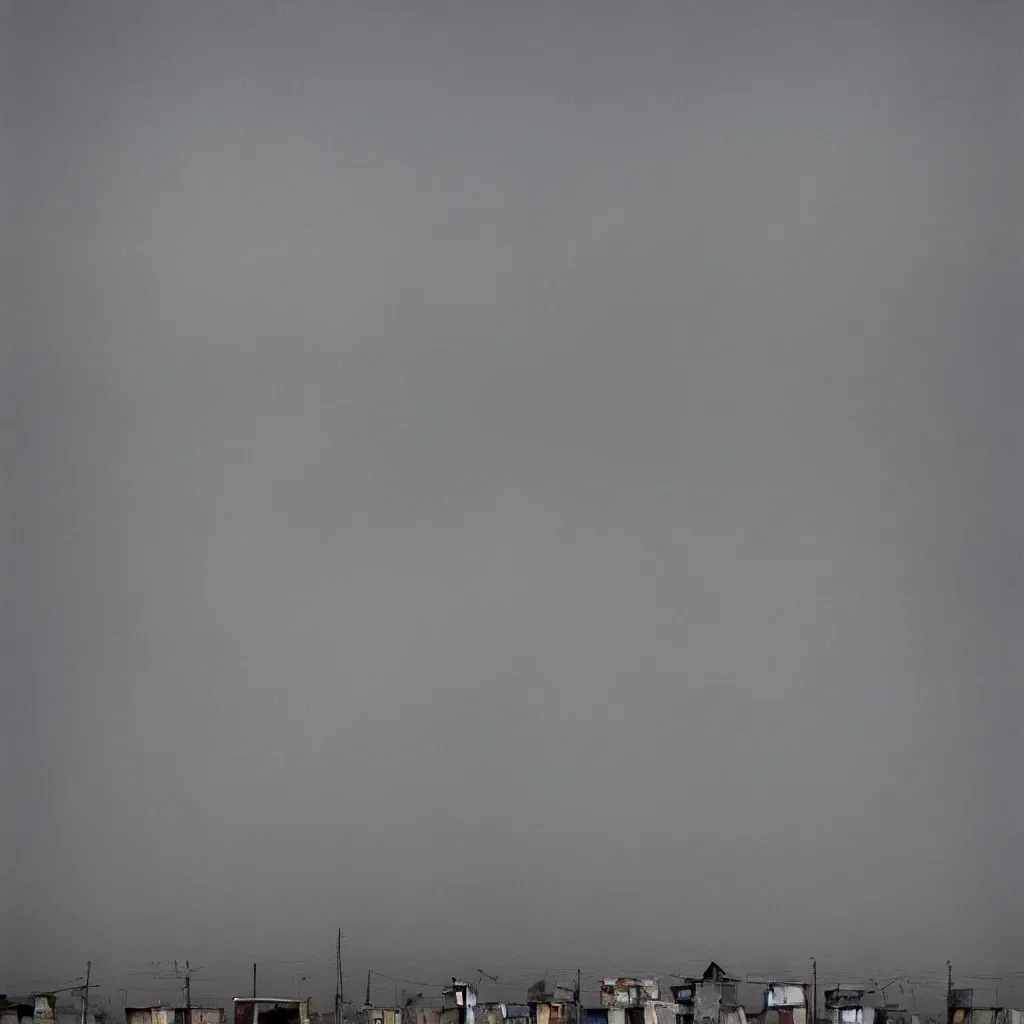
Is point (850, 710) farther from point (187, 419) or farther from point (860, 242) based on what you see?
point (187, 419)

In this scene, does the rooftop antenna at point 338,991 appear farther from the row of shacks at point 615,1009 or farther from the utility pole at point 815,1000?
the utility pole at point 815,1000

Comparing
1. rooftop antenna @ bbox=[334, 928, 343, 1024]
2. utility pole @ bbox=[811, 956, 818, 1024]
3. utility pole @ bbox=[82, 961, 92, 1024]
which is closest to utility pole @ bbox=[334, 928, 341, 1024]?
rooftop antenna @ bbox=[334, 928, 343, 1024]

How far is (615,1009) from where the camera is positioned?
1.37m

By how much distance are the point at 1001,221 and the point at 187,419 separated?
1.05 metres

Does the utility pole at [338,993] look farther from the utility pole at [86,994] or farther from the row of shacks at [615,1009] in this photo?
the utility pole at [86,994]

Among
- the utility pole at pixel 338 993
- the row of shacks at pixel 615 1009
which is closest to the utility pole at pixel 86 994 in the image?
the row of shacks at pixel 615 1009

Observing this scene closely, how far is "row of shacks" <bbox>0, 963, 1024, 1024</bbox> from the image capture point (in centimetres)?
135

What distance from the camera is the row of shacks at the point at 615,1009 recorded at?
1.35m

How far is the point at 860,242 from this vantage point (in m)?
1.49

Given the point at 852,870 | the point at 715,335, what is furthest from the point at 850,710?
the point at 715,335

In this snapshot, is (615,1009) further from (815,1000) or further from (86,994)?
(86,994)

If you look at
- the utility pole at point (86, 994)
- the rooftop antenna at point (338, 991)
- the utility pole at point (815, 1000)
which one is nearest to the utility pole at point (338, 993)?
the rooftop antenna at point (338, 991)

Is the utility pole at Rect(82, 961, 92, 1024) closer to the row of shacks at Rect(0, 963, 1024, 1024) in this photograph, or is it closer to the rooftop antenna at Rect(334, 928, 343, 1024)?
the row of shacks at Rect(0, 963, 1024, 1024)

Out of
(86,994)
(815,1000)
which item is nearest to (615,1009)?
(815,1000)
